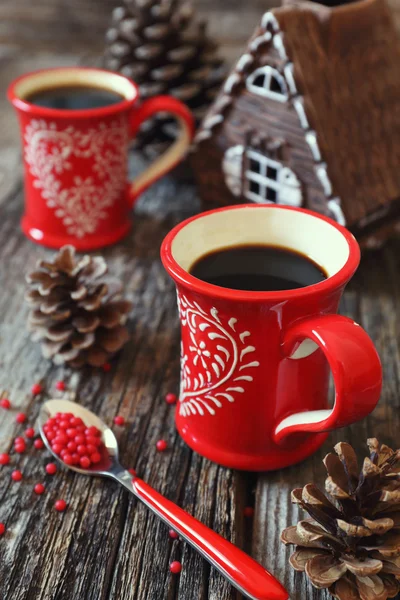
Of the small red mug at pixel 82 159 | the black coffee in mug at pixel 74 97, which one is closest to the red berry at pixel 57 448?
the small red mug at pixel 82 159

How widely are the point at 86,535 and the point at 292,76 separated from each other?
534mm

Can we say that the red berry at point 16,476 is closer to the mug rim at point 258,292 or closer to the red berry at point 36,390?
the red berry at point 36,390

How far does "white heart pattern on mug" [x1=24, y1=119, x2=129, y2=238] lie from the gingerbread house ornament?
128 mm

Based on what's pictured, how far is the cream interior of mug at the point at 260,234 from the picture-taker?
0.59 meters

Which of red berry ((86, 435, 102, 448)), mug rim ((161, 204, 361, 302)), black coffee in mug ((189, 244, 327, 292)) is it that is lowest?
red berry ((86, 435, 102, 448))

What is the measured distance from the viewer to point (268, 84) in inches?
31.9

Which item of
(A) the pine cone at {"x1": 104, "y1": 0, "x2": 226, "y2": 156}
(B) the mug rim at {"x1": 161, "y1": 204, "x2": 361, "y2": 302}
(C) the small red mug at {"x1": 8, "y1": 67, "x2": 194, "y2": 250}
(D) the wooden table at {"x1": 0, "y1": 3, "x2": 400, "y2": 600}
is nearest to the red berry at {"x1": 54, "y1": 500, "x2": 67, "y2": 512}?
(D) the wooden table at {"x1": 0, "y1": 3, "x2": 400, "y2": 600}

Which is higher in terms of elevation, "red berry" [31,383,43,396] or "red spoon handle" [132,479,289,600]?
"red spoon handle" [132,479,289,600]

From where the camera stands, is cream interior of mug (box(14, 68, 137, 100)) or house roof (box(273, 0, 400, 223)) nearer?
house roof (box(273, 0, 400, 223))

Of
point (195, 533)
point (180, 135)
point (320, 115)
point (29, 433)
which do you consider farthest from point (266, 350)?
point (180, 135)

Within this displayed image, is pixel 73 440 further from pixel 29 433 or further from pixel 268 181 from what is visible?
pixel 268 181

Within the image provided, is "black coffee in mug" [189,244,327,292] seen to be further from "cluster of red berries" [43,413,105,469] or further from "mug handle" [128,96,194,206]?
"mug handle" [128,96,194,206]

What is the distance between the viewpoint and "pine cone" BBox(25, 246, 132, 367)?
2.37ft

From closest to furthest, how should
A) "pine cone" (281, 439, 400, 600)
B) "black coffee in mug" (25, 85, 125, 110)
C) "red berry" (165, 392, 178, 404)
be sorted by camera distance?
"pine cone" (281, 439, 400, 600)
"red berry" (165, 392, 178, 404)
"black coffee in mug" (25, 85, 125, 110)
